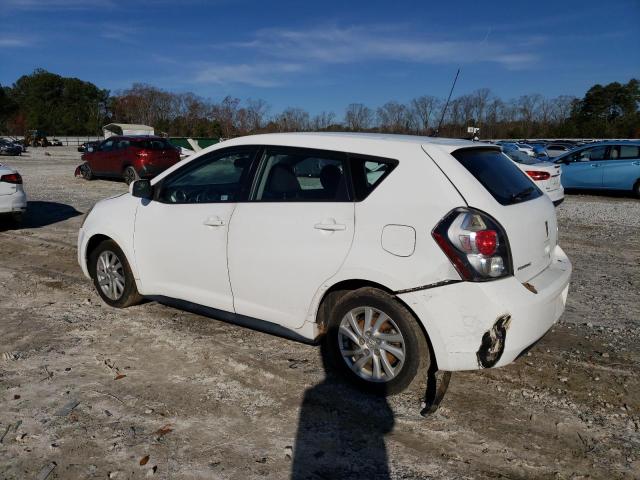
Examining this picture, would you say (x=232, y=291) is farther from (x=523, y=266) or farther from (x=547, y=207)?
(x=547, y=207)

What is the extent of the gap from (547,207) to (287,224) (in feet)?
6.29

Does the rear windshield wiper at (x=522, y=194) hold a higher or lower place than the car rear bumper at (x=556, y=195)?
higher

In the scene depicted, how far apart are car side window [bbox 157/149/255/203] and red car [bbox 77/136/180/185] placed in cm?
Answer: 1396

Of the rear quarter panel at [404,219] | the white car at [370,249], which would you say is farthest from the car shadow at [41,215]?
the rear quarter panel at [404,219]

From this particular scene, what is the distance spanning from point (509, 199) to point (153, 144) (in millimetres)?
16798

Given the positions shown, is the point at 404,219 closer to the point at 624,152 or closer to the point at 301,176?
the point at 301,176

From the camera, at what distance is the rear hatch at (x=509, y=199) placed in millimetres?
3260

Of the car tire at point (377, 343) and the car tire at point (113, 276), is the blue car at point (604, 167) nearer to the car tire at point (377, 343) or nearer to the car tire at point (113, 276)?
the car tire at point (377, 343)

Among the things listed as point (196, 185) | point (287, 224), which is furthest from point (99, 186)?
point (287, 224)

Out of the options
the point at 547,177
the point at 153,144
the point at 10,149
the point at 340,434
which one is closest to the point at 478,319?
the point at 340,434

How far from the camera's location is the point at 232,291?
4.09m

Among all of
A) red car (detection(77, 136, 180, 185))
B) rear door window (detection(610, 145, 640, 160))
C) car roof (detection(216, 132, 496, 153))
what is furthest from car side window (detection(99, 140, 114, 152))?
rear door window (detection(610, 145, 640, 160))

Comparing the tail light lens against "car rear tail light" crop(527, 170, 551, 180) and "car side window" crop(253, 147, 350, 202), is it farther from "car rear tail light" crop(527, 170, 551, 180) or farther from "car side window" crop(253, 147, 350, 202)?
"car rear tail light" crop(527, 170, 551, 180)

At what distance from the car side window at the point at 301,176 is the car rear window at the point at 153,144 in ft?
50.3
